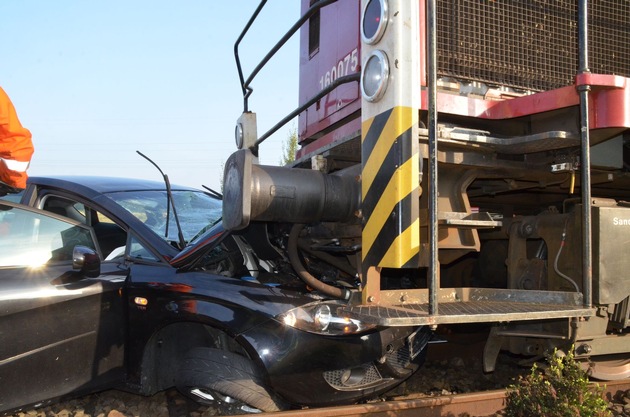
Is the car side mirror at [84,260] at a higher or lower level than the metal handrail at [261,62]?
lower

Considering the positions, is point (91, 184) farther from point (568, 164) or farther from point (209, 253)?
point (568, 164)

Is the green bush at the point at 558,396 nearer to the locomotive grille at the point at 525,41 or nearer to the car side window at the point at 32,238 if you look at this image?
the locomotive grille at the point at 525,41

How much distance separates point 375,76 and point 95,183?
268 centimetres

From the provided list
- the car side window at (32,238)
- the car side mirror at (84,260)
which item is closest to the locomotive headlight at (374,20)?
the car side mirror at (84,260)

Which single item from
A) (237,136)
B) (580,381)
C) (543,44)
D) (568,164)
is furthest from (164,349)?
(543,44)

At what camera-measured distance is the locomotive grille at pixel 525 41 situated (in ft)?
11.0

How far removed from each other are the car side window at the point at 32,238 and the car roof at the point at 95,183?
1.43 ft

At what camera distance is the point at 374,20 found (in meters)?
3.11

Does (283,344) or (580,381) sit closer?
(580,381)

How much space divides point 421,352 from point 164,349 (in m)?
1.82

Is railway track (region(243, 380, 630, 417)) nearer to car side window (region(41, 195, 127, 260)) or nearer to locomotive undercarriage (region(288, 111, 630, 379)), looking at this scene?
locomotive undercarriage (region(288, 111, 630, 379))

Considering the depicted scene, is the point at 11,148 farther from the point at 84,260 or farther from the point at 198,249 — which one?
the point at 198,249

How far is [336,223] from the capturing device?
3.74 metres

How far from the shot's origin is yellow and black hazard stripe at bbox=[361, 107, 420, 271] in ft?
9.78
